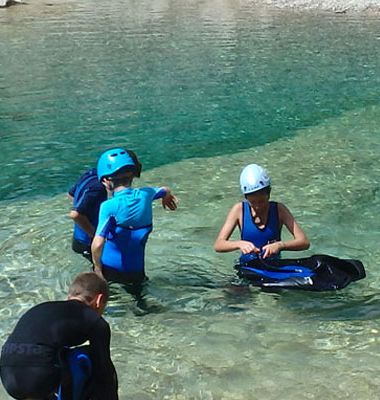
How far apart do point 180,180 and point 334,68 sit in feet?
36.3

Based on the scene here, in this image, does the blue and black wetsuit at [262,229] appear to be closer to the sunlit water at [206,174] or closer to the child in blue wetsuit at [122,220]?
the sunlit water at [206,174]

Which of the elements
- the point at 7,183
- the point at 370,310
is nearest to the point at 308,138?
the point at 7,183

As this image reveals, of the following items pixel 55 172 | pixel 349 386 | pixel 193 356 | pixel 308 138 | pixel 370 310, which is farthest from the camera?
pixel 308 138

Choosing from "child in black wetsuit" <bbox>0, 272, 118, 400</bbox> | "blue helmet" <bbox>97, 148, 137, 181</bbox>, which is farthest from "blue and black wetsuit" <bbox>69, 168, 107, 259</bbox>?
"child in black wetsuit" <bbox>0, 272, 118, 400</bbox>

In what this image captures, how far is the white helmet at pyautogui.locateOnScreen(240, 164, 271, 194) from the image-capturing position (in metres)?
6.08

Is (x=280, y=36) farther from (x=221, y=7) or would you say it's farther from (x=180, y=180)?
(x=180, y=180)

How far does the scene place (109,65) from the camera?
20625 mm

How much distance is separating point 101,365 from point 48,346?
335 mm

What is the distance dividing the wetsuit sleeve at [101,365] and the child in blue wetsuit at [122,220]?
214cm

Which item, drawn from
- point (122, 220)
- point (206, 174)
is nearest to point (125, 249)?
point (122, 220)

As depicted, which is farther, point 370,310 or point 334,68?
point 334,68

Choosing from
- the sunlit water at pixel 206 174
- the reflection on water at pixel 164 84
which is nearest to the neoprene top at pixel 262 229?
the sunlit water at pixel 206 174

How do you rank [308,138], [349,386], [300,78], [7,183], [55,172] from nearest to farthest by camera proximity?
[349,386], [7,183], [55,172], [308,138], [300,78]

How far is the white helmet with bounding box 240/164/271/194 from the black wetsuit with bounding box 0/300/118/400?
2.88m
